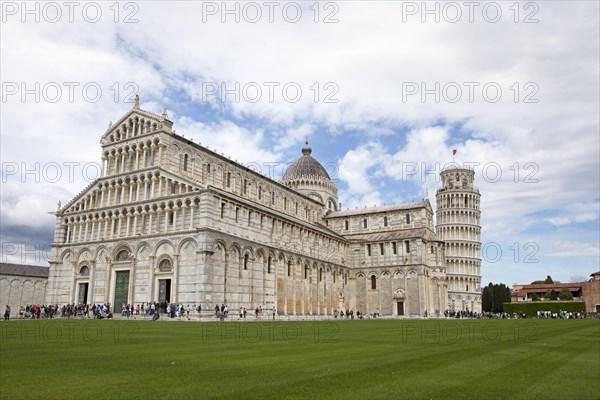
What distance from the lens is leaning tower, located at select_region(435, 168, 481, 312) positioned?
10100 cm

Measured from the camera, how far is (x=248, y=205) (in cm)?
4934

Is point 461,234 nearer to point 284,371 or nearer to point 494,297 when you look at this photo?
point 494,297

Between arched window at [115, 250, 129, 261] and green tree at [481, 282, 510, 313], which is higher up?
arched window at [115, 250, 129, 261]

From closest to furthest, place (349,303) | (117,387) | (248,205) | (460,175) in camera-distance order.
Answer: (117,387) → (248,205) → (349,303) → (460,175)

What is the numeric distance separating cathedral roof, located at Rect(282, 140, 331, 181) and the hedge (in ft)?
136

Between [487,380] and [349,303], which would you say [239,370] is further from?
[349,303]

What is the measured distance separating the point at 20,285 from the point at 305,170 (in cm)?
4780

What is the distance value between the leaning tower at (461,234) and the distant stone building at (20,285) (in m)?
75.5

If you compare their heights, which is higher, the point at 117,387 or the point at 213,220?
the point at 213,220

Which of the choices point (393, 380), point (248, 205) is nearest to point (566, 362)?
point (393, 380)

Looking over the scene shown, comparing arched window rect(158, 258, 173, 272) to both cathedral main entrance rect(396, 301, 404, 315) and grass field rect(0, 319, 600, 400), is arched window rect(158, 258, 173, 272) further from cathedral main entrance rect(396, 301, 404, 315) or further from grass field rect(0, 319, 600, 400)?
cathedral main entrance rect(396, 301, 404, 315)

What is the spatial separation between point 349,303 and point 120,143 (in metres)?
39.1

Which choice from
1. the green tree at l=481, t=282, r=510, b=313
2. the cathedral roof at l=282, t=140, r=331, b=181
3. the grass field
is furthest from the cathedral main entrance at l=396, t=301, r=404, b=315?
the grass field

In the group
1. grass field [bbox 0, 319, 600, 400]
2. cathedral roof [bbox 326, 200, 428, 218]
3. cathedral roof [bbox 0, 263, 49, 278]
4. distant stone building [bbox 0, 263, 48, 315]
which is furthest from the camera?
cathedral roof [bbox 326, 200, 428, 218]
